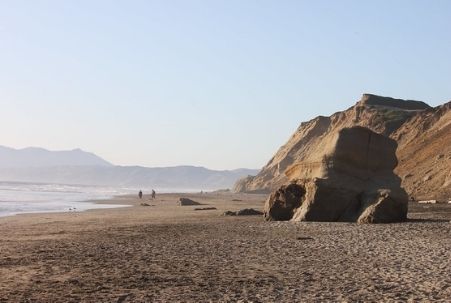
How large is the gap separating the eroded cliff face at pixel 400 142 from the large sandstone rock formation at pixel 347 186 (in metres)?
0.96

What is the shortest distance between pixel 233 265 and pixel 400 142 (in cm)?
5966

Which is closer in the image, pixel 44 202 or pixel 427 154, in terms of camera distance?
pixel 427 154

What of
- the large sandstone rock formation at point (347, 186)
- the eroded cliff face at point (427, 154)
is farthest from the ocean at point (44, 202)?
the eroded cliff face at point (427, 154)

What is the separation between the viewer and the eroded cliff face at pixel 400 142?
44.8 m

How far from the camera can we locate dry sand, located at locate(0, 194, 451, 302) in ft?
34.8

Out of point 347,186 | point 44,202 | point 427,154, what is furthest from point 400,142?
point 347,186

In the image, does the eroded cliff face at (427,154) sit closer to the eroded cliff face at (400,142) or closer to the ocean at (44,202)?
the eroded cliff face at (400,142)

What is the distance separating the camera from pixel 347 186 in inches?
1024

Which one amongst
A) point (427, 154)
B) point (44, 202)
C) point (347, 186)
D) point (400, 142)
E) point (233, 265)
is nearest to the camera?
point (233, 265)

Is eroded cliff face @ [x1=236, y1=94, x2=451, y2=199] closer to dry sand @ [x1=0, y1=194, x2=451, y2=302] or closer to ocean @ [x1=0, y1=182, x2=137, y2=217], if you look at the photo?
dry sand @ [x1=0, y1=194, x2=451, y2=302]

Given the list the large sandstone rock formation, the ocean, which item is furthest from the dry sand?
the ocean

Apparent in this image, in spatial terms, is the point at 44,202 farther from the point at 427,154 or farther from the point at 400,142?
the point at 400,142

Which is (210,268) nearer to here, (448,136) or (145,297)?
(145,297)

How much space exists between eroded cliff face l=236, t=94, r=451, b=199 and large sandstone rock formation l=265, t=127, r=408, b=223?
96cm
